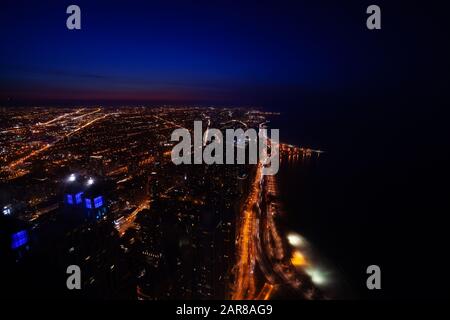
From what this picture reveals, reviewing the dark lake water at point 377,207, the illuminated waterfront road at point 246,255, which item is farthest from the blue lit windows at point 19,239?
the dark lake water at point 377,207

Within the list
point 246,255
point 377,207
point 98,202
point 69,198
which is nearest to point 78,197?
point 69,198

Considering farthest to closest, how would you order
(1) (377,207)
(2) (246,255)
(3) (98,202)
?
1. (1) (377,207)
2. (3) (98,202)
3. (2) (246,255)

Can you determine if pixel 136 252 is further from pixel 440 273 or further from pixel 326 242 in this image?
pixel 440 273

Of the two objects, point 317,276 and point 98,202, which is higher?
point 98,202

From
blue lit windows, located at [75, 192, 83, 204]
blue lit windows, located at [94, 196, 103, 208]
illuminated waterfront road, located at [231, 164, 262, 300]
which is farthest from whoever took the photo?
blue lit windows, located at [94, 196, 103, 208]

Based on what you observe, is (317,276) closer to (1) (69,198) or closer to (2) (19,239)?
(2) (19,239)

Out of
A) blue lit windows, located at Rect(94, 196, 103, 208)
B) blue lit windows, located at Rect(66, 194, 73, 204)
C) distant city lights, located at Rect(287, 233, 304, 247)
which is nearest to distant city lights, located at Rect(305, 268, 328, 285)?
distant city lights, located at Rect(287, 233, 304, 247)

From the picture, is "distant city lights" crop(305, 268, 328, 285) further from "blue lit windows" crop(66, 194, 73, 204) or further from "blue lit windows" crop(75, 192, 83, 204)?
"blue lit windows" crop(66, 194, 73, 204)

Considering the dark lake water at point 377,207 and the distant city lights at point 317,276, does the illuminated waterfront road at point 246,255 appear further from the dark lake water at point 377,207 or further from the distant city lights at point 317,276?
the dark lake water at point 377,207
